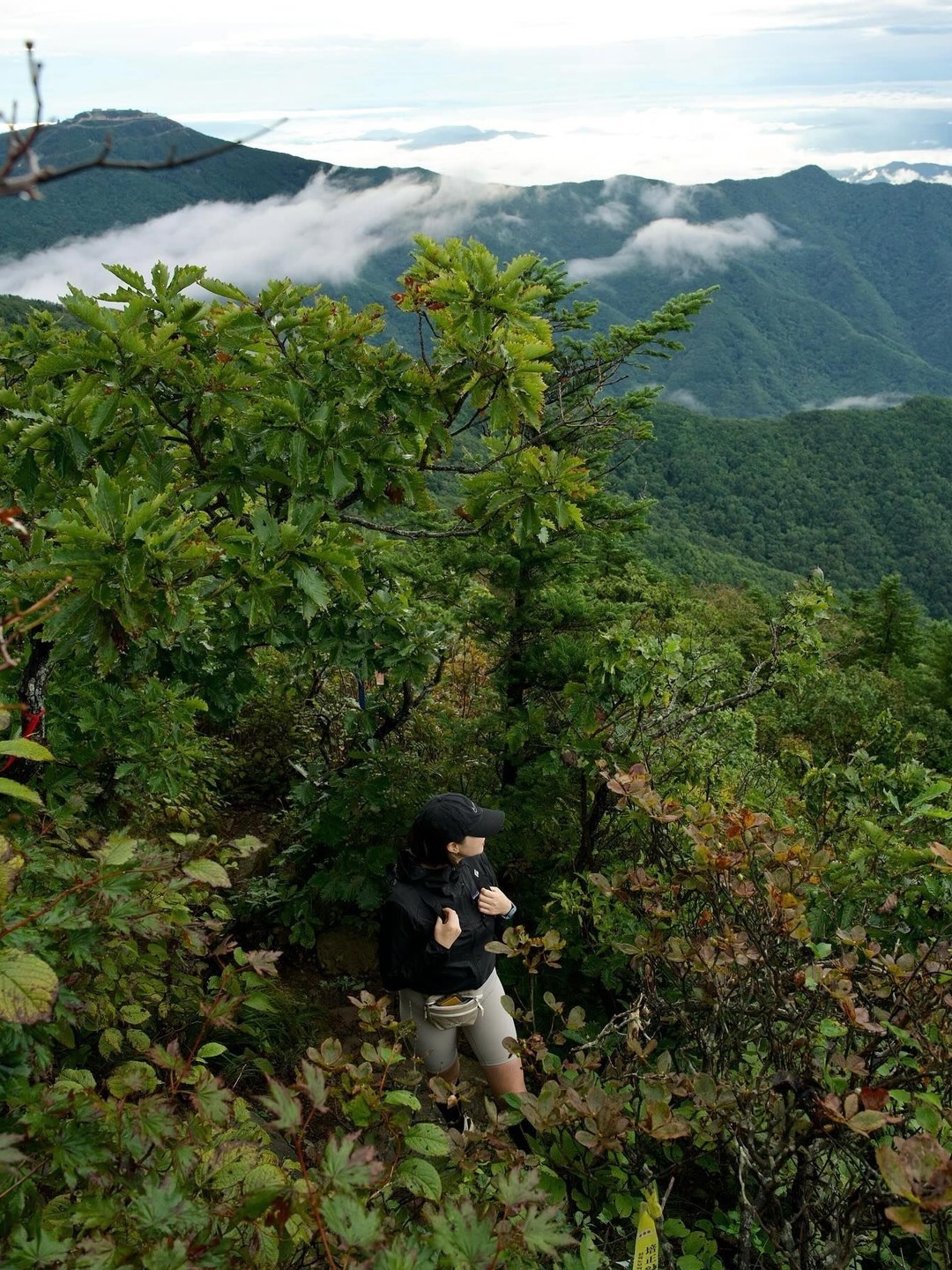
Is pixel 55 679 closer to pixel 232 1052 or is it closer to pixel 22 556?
pixel 22 556

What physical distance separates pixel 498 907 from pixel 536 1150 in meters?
1.26

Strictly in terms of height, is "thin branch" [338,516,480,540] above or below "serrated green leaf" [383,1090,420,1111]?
above

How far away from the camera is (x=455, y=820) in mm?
3447

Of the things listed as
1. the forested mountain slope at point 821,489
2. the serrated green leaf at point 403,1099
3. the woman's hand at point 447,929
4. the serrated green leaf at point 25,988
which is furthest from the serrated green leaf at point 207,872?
the forested mountain slope at point 821,489

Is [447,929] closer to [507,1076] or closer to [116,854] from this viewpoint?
[507,1076]

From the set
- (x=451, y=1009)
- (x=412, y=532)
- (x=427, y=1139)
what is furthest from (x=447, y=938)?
(x=412, y=532)

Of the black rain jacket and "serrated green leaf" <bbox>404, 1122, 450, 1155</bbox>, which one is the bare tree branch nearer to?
"serrated green leaf" <bbox>404, 1122, 450, 1155</bbox>

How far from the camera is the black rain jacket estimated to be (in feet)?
11.4

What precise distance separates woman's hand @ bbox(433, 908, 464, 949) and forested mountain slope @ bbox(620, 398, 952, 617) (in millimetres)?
103136

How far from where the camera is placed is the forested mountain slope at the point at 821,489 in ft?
374

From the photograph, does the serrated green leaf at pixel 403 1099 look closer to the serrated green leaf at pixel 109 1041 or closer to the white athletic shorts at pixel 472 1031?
the serrated green leaf at pixel 109 1041

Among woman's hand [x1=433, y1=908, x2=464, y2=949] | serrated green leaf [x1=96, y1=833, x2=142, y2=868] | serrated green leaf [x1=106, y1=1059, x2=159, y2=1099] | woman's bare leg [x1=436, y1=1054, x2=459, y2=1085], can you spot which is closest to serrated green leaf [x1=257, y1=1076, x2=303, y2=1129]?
serrated green leaf [x1=106, y1=1059, x2=159, y2=1099]

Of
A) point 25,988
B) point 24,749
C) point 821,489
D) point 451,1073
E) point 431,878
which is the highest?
point 24,749

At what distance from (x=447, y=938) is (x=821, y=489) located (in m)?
136
